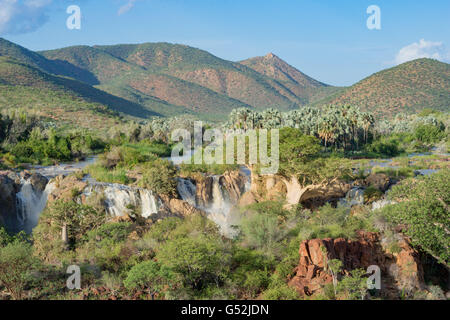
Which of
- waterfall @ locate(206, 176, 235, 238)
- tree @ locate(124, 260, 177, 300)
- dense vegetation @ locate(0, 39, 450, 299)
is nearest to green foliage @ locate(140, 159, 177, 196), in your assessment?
dense vegetation @ locate(0, 39, 450, 299)

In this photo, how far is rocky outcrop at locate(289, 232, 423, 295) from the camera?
12.8 m

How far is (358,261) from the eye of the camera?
14.7m

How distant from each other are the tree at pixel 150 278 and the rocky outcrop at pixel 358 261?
3799 millimetres

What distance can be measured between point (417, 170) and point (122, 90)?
137m

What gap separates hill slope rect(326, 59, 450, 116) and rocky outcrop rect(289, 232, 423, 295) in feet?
311

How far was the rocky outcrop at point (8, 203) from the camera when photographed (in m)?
22.1

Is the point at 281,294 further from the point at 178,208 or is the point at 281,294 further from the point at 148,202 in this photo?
the point at 148,202

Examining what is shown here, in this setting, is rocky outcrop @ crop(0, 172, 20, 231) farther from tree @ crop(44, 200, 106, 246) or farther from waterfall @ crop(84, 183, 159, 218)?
tree @ crop(44, 200, 106, 246)

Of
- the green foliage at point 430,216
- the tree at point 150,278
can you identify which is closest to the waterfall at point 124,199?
the tree at point 150,278

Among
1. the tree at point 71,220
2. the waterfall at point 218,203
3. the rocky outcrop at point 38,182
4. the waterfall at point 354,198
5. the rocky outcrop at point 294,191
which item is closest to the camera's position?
the tree at point 71,220

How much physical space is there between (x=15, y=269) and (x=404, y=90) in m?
117

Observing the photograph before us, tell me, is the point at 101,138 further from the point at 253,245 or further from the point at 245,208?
the point at 253,245

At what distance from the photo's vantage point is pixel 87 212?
1677cm
